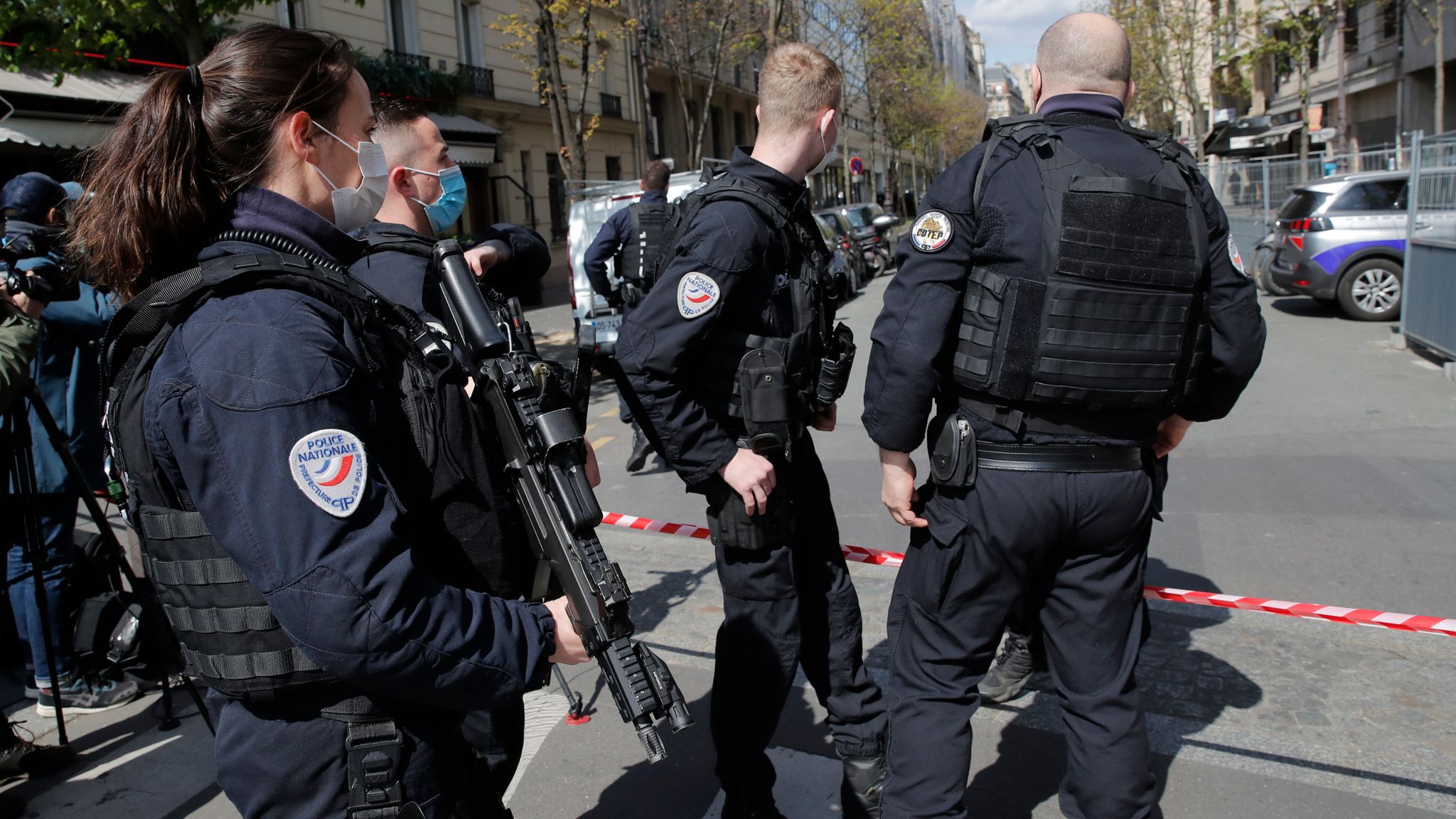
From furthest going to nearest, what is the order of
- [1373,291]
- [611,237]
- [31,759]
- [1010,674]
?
[1373,291] → [611,237] → [1010,674] → [31,759]

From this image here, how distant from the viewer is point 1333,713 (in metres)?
3.23

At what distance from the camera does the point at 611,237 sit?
8.04 m

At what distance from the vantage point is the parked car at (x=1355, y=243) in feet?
38.1

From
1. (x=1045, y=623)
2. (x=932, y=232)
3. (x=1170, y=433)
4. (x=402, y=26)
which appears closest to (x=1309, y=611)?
(x=1170, y=433)

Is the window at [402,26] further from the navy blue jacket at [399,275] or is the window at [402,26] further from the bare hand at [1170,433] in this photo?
the bare hand at [1170,433]

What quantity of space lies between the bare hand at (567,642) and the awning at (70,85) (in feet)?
40.3

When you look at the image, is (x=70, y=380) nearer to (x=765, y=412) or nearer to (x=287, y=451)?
(x=765, y=412)

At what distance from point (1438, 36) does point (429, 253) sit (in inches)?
928

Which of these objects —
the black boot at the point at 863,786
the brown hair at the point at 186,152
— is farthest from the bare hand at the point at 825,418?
the brown hair at the point at 186,152

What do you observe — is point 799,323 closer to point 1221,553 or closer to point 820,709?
point 820,709

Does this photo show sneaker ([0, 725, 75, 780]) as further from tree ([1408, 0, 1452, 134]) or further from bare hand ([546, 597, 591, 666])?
tree ([1408, 0, 1452, 134])

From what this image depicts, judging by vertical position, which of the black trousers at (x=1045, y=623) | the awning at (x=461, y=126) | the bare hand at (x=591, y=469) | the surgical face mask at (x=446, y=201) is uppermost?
the awning at (x=461, y=126)

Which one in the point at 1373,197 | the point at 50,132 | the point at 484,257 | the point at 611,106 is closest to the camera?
the point at 484,257

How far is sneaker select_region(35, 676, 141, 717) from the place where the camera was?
3811mm
